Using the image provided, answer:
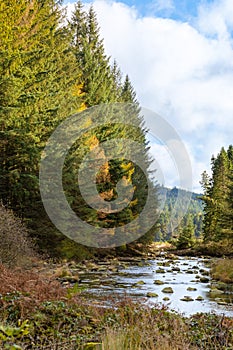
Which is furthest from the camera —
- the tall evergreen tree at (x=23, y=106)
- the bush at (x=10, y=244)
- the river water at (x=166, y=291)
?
the tall evergreen tree at (x=23, y=106)

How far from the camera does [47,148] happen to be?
1952 centimetres

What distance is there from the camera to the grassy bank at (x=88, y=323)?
5609mm

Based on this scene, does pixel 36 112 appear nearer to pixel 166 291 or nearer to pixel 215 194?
pixel 166 291

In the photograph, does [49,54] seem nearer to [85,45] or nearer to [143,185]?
[85,45]

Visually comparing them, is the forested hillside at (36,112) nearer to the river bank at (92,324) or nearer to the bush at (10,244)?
the bush at (10,244)

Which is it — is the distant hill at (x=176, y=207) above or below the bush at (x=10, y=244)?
above

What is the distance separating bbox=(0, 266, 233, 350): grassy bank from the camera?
5.61 meters

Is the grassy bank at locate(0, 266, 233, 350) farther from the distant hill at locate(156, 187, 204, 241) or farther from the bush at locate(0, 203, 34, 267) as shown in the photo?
the distant hill at locate(156, 187, 204, 241)

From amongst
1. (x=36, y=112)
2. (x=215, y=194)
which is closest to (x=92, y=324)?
(x=36, y=112)

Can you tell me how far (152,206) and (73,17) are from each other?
17.0 meters

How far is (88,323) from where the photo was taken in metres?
7.22

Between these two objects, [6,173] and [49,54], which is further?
[49,54]

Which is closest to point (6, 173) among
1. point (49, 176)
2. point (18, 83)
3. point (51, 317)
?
point (49, 176)

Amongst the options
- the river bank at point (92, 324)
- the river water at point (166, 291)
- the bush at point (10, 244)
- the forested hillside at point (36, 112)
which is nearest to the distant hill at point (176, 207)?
the forested hillside at point (36, 112)
